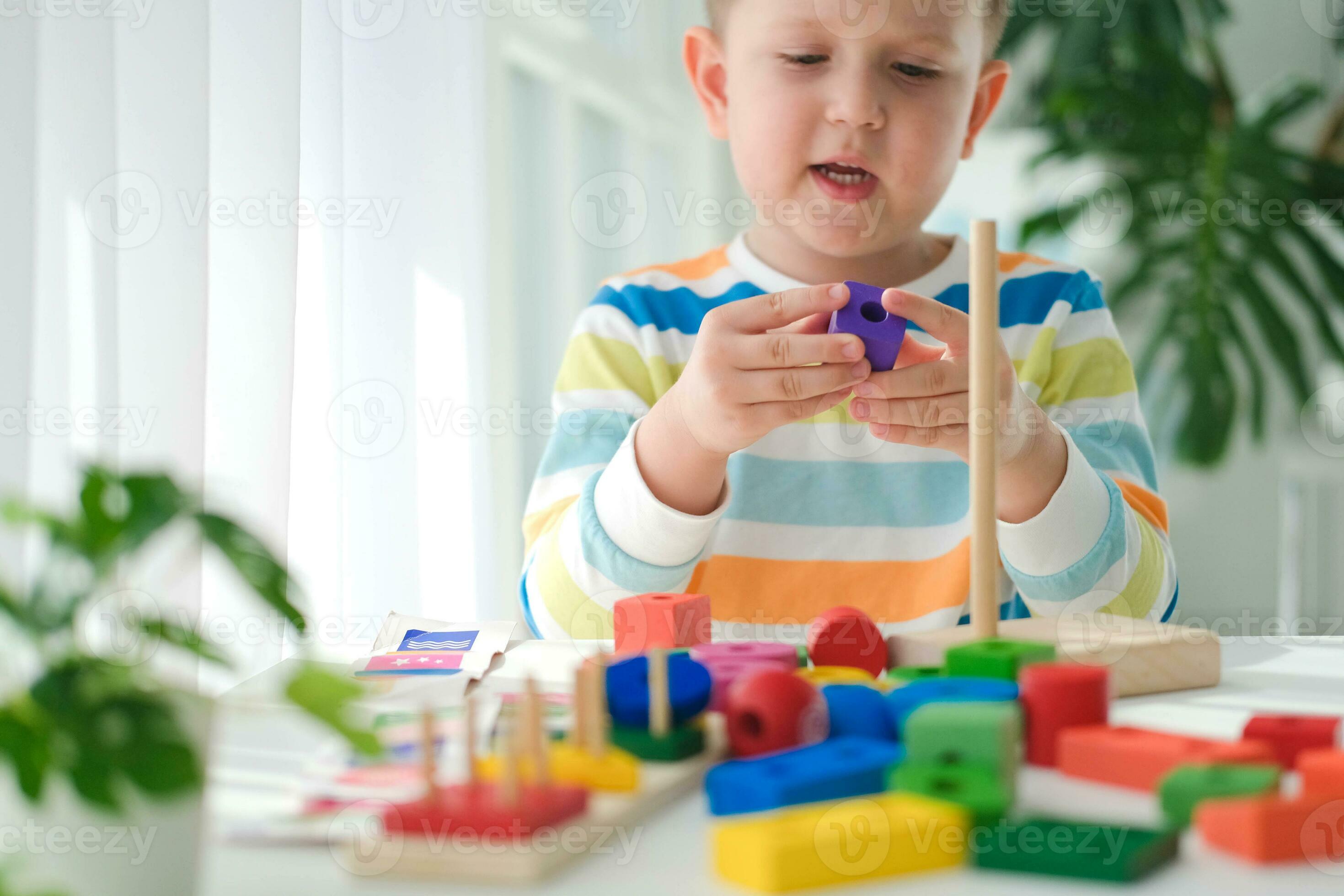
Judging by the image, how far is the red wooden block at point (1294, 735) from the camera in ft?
1.51

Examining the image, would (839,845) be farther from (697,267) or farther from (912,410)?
(697,267)

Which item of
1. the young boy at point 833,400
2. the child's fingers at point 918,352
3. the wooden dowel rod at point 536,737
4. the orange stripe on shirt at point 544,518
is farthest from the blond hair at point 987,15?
the wooden dowel rod at point 536,737

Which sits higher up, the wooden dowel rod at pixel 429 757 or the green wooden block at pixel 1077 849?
the wooden dowel rod at pixel 429 757

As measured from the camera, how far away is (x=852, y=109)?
0.97m

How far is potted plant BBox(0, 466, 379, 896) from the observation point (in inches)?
12.2

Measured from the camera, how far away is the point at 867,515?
1.09 metres

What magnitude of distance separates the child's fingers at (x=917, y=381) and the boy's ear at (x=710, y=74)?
0.47 m

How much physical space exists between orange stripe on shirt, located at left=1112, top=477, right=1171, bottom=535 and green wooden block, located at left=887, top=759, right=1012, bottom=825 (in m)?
0.62

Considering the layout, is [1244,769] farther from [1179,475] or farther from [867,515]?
[1179,475]

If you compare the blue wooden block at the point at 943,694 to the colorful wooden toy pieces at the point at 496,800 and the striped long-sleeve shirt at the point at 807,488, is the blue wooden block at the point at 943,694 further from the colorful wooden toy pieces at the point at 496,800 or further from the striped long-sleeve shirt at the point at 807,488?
the striped long-sleeve shirt at the point at 807,488

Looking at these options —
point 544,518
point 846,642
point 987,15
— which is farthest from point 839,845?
point 987,15

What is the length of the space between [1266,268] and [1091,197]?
37cm

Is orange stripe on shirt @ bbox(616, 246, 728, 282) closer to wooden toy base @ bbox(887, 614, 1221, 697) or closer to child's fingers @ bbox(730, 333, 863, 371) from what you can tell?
child's fingers @ bbox(730, 333, 863, 371)

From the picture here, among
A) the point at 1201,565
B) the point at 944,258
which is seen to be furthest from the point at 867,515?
the point at 1201,565
